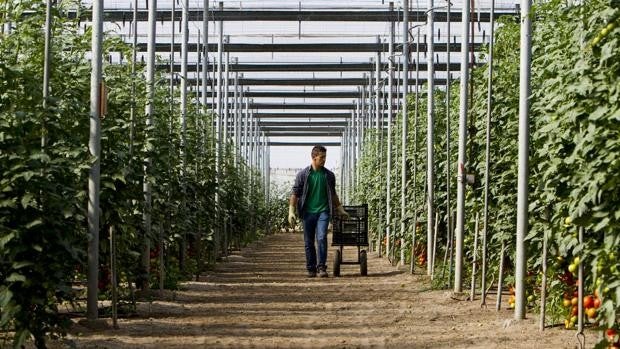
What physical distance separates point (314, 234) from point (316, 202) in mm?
437

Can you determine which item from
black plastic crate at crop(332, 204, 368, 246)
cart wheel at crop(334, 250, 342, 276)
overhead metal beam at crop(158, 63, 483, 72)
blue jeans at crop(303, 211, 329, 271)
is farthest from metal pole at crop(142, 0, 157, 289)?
overhead metal beam at crop(158, 63, 483, 72)

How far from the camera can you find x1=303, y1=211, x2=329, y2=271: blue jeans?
16094 millimetres

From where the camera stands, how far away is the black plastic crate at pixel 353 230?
1811 centimetres

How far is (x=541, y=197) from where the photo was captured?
8.84m

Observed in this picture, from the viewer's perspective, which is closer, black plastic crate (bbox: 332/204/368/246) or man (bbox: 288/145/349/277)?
man (bbox: 288/145/349/277)

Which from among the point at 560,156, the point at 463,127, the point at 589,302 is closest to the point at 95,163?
the point at 560,156

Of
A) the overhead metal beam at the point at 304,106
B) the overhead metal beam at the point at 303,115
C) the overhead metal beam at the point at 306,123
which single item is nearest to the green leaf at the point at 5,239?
the overhead metal beam at the point at 304,106

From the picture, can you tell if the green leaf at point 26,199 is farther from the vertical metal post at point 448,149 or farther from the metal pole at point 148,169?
the vertical metal post at point 448,149

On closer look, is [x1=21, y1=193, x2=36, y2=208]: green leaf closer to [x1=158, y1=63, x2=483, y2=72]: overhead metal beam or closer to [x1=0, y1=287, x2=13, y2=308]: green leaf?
[x1=0, y1=287, x2=13, y2=308]: green leaf

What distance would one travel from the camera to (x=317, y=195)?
16.3m

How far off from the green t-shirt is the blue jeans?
76mm

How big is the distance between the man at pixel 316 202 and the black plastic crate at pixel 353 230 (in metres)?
1.59

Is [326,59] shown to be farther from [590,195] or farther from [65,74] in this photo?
[590,195]

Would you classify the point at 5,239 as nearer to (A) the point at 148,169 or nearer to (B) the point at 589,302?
(B) the point at 589,302
